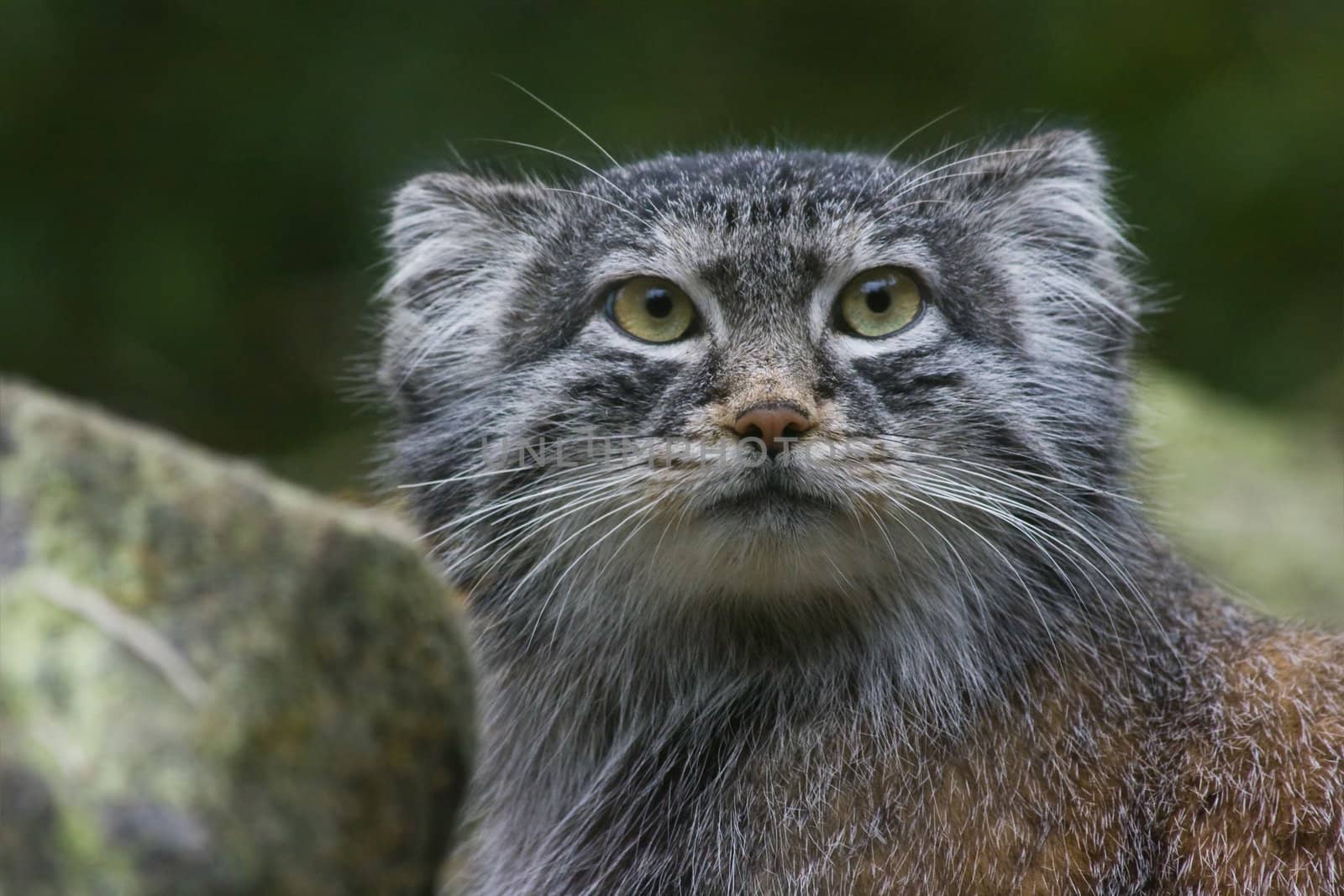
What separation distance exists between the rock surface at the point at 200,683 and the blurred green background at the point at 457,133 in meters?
5.33

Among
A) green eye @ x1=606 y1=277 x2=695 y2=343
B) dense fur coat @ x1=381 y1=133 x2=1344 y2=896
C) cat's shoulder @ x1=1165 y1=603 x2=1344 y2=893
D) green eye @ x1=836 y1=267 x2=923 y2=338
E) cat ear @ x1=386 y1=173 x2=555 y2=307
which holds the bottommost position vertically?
cat's shoulder @ x1=1165 y1=603 x2=1344 y2=893

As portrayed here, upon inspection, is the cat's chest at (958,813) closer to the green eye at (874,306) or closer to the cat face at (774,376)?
the cat face at (774,376)

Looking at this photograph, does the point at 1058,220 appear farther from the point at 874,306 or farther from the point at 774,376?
the point at 774,376

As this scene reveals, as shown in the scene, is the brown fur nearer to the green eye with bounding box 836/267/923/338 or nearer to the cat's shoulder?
the cat's shoulder

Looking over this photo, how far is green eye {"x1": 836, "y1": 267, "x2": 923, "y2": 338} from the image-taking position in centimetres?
414

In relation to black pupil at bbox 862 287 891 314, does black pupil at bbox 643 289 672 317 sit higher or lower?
higher

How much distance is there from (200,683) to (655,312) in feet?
6.70

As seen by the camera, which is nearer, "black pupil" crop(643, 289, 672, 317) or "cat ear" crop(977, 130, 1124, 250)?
"black pupil" crop(643, 289, 672, 317)

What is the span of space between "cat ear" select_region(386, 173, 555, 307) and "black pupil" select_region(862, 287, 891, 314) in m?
1.22

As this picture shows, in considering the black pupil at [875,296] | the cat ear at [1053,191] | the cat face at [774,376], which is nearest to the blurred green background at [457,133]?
the cat ear at [1053,191]

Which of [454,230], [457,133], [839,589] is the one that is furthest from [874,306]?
[457,133]

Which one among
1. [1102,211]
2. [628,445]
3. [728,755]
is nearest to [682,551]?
[628,445]

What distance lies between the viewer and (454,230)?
4.97 meters

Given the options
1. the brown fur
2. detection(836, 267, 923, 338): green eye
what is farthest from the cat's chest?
detection(836, 267, 923, 338): green eye
